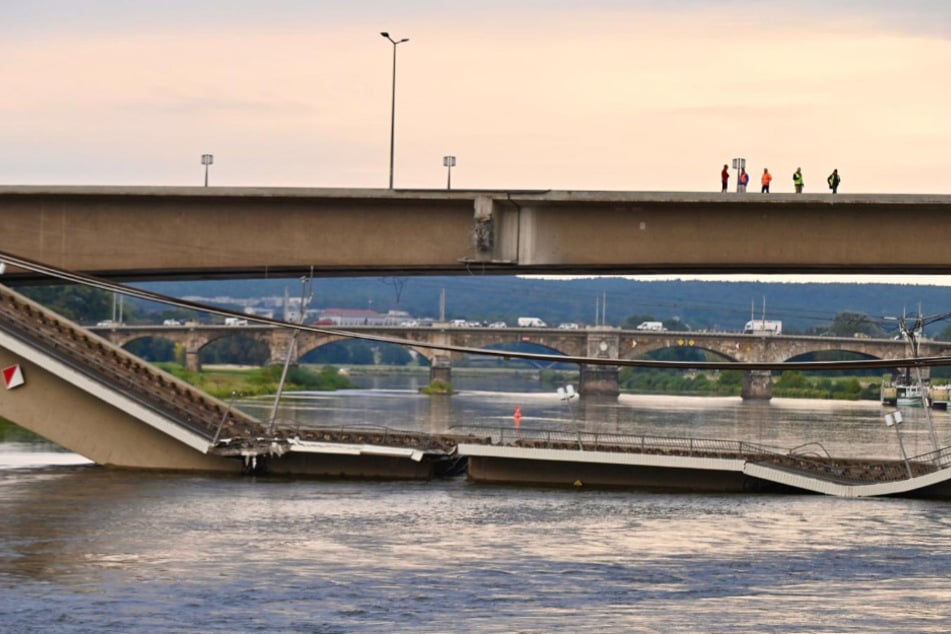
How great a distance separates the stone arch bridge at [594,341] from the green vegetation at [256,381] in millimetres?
2963

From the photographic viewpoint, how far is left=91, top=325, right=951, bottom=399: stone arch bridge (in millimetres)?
168625

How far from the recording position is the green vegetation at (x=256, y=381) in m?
142

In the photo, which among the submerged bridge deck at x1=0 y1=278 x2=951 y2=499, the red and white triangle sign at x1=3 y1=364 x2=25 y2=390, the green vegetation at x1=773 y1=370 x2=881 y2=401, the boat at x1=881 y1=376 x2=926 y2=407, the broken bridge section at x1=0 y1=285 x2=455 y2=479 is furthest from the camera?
the green vegetation at x1=773 y1=370 x2=881 y2=401

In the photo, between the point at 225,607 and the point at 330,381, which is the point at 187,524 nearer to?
the point at 225,607

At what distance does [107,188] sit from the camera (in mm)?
50844

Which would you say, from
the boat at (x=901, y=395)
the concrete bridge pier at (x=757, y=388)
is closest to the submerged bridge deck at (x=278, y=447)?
the boat at (x=901, y=395)

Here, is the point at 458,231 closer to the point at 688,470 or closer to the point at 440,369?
A: the point at 688,470

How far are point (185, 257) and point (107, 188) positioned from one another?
311 cm

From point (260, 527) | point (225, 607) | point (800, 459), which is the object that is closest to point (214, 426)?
point (260, 527)

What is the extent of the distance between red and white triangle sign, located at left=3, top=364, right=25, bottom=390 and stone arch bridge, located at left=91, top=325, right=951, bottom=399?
111 metres

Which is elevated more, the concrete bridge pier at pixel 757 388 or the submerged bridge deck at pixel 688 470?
the concrete bridge pier at pixel 757 388

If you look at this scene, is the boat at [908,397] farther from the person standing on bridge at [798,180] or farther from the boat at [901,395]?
the person standing on bridge at [798,180]

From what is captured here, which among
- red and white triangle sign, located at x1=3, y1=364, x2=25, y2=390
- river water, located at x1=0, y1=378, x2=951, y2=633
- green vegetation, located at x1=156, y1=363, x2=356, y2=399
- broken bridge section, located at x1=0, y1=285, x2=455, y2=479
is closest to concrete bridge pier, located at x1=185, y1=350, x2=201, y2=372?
green vegetation, located at x1=156, y1=363, x2=356, y2=399

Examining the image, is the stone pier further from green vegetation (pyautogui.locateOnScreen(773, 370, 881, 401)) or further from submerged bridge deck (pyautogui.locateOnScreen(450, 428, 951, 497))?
submerged bridge deck (pyautogui.locateOnScreen(450, 428, 951, 497))
